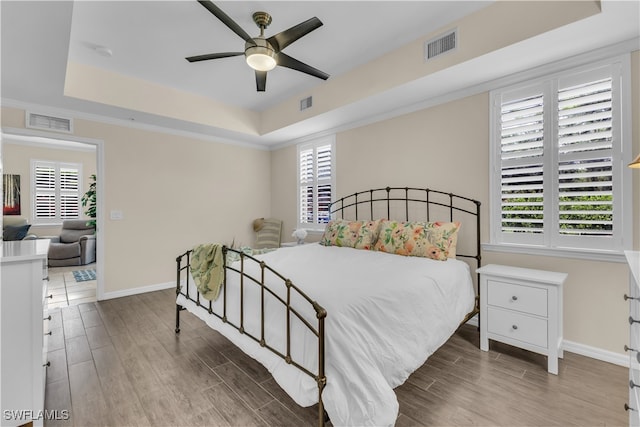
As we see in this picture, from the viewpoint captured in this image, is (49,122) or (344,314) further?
(49,122)

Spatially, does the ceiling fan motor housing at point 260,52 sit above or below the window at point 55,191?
above

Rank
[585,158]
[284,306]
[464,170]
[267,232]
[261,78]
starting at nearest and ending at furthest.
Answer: [284,306], [585,158], [261,78], [464,170], [267,232]

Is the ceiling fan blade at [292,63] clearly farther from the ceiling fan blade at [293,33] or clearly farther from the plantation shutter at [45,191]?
the plantation shutter at [45,191]

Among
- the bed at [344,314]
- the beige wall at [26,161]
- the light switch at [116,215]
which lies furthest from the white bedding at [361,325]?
the beige wall at [26,161]

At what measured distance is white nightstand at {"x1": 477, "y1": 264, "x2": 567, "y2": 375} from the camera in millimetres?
2188

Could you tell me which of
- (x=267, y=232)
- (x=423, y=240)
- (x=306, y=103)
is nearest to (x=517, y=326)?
(x=423, y=240)

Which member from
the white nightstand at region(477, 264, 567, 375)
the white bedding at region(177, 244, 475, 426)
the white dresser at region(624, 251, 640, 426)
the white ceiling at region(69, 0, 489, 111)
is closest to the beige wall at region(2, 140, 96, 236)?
the white ceiling at region(69, 0, 489, 111)

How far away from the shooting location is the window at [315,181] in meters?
4.70

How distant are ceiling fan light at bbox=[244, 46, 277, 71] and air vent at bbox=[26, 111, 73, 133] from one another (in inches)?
119

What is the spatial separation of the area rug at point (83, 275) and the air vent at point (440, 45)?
20.2ft

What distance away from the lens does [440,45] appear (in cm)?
270

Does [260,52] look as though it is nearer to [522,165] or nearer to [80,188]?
[522,165]

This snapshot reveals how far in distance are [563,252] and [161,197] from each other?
16.7ft

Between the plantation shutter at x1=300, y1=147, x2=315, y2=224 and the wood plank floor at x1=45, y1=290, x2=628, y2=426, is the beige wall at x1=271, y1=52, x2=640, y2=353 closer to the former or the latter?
the wood plank floor at x1=45, y1=290, x2=628, y2=426
